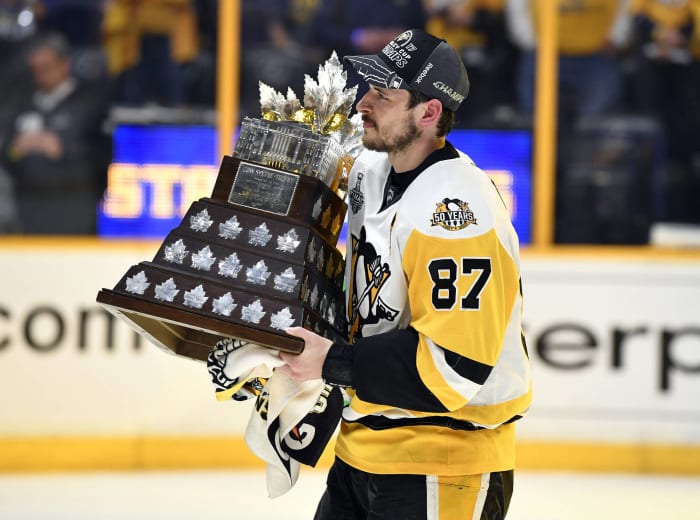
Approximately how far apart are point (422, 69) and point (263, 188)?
376mm

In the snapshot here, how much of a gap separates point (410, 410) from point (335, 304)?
0.29m

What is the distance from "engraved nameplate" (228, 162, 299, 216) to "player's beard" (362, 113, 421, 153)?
160 millimetres

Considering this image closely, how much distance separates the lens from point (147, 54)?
563 centimetres

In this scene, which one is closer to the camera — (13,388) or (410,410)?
(410,410)

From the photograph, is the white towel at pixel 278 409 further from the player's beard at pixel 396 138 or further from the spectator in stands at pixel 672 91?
the spectator in stands at pixel 672 91

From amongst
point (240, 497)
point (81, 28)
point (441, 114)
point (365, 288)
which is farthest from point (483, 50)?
point (365, 288)

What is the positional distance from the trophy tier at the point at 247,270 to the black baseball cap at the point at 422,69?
24 centimetres

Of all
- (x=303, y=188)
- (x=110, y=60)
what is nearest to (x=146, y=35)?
(x=110, y=60)

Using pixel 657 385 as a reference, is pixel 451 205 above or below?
above

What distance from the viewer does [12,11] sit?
5.56 metres

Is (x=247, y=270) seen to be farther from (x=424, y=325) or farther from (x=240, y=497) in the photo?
(x=240, y=497)

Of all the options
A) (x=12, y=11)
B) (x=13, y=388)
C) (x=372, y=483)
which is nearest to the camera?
(x=372, y=483)

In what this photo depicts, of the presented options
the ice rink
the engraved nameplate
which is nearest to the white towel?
the engraved nameplate

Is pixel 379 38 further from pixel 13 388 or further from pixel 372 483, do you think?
pixel 372 483
